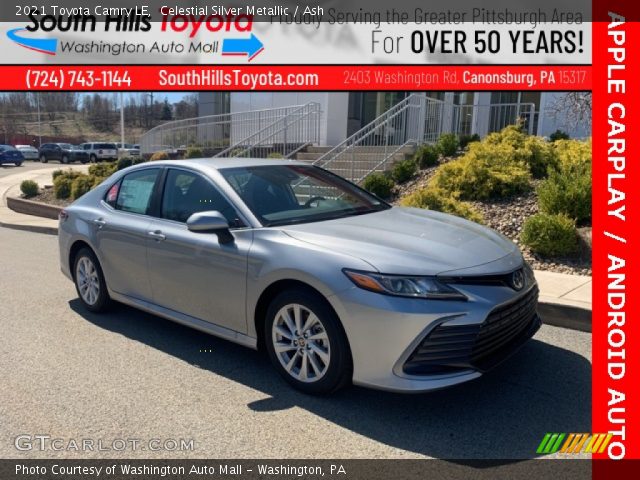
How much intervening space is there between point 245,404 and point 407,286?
4.49 ft

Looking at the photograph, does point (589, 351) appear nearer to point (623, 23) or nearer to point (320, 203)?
point (320, 203)

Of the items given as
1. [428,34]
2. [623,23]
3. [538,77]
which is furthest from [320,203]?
[538,77]

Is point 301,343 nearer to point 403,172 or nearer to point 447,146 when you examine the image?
point 403,172

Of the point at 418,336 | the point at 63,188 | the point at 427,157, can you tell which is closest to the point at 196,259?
the point at 418,336

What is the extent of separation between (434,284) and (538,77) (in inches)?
485

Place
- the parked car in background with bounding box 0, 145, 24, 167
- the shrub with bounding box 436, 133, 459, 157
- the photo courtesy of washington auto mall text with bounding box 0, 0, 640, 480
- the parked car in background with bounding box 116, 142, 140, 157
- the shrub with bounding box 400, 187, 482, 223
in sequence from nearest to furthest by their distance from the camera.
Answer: the photo courtesy of washington auto mall text with bounding box 0, 0, 640, 480 < the shrub with bounding box 400, 187, 482, 223 < the shrub with bounding box 436, 133, 459, 157 < the parked car in background with bounding box 0, 145, 24, 167 < the parked car in background with bounding box 116, 142, 140, 157

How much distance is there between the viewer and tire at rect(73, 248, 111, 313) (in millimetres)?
5645

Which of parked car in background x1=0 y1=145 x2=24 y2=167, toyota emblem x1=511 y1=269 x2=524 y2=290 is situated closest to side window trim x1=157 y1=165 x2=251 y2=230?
toyota emblem x1=511 y1=269 x2=524 y2=290

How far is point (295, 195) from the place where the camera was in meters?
4.73

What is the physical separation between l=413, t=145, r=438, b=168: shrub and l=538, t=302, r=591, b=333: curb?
6182 mm

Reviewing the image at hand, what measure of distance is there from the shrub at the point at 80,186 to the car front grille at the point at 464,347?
1333cm

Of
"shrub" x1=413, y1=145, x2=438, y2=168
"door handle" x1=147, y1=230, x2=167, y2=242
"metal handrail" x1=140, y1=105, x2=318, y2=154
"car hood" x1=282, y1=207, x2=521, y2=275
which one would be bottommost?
"door handle" x1=147, y1=230, x2=167, y2=242

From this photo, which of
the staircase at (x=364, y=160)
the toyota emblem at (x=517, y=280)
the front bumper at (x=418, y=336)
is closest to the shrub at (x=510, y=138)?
the staircase at (x=364, y=160)

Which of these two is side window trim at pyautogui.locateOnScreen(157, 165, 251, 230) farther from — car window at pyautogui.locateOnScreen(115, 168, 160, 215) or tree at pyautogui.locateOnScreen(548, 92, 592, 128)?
tree at pyautogui.locateOnScreen(548, 92, 592, 128)
